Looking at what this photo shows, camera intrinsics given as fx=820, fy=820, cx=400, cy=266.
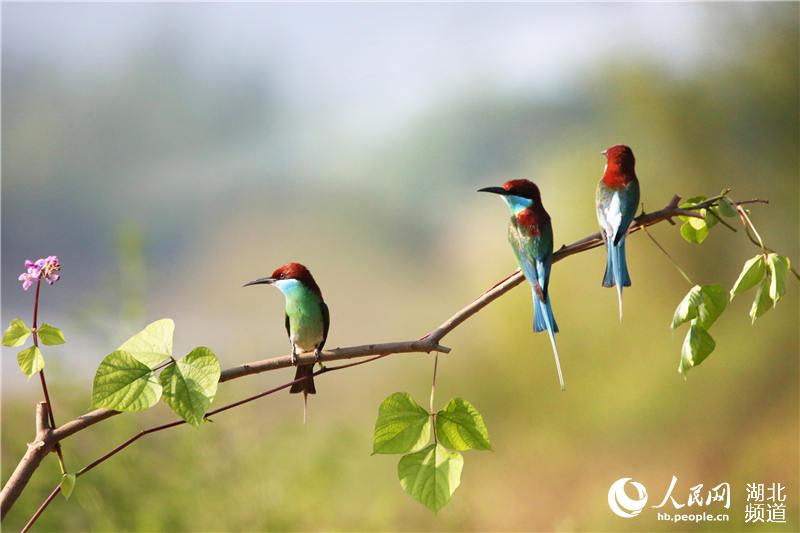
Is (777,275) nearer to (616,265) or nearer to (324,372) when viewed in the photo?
(616,265)

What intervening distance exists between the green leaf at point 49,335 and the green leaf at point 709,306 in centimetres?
41

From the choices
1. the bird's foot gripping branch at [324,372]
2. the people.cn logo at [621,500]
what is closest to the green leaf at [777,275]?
the bird's foot gripping branch at [324,372]

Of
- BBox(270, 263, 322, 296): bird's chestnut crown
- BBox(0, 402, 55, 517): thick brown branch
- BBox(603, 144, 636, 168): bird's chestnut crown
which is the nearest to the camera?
BBox(0, 402, 55, 517): thick brown branch

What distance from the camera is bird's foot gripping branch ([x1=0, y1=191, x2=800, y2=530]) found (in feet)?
1.49

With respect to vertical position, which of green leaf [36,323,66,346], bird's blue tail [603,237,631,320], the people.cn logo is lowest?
the people.cn logo

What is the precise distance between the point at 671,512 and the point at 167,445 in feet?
5.30

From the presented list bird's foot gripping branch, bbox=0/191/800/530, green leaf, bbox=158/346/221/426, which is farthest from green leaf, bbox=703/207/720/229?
green leaf, bbox=158/346/221/426

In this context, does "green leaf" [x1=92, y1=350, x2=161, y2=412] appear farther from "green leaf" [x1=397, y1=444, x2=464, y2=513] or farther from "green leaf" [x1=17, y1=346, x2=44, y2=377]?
"green leaf" [x1=397, y1=444, x2=464, y2=513]

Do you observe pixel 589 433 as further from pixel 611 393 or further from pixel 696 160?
pixel 696 160

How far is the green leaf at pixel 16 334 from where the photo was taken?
0.48 metres

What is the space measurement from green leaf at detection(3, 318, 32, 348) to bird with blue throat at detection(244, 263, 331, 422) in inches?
14.5

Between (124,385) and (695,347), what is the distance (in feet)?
1.20

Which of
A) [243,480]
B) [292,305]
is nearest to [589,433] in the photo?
[243,480]

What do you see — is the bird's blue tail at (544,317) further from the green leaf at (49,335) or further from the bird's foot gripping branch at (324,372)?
the green leaf at (49,335)
